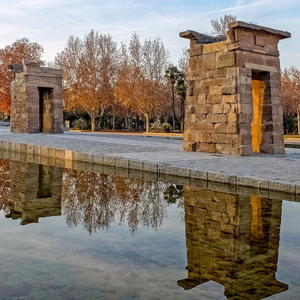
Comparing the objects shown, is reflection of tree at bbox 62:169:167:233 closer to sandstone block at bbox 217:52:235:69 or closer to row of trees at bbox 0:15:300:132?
sandstone block at bbox 217:52:235:69

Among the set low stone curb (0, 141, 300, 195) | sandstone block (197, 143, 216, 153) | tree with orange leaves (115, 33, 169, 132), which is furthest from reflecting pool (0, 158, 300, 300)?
tree with orange leaves (115, 33, 169, 132)

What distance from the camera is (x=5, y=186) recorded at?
25.3ft

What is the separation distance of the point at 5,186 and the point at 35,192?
961mm

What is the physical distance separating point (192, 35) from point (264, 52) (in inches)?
92.4

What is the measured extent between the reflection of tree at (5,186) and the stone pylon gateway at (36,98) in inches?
492

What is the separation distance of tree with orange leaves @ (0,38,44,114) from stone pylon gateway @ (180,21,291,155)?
105 feet

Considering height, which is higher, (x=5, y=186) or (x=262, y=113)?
(x=262, y=113)

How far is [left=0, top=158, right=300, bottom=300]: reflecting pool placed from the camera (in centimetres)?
301

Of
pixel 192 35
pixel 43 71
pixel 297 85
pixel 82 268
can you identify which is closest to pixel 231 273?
pixel 82 268

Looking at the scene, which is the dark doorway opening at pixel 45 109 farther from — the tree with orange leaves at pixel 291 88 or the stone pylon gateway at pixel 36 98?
the tree with orange leaves at pixel 291 88

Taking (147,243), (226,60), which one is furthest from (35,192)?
(226,60)

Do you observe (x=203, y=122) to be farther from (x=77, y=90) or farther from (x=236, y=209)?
(x=77, y=90)

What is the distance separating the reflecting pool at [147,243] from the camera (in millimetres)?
3012

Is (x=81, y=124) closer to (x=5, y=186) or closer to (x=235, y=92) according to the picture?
(x=235, y=92)
